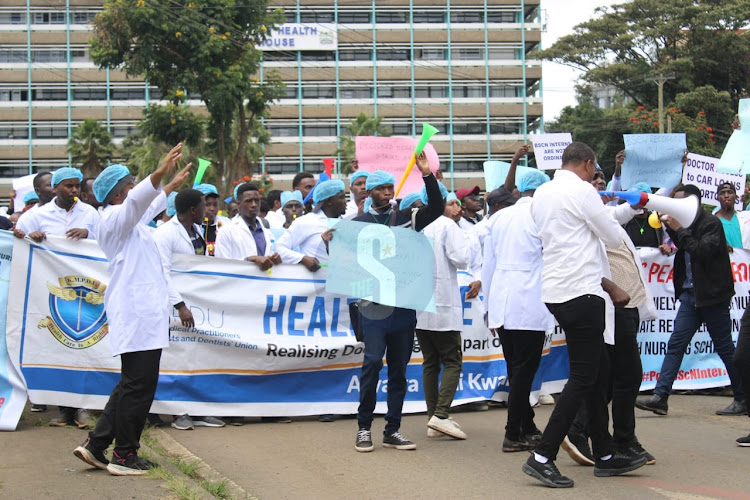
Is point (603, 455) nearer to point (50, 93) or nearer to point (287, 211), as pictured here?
point (287, 211)

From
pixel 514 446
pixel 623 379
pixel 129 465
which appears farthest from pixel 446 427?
pixel 129 465

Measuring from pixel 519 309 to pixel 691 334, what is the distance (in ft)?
10.2

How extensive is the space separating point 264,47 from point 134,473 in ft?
224

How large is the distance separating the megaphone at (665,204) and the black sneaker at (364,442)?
251cm

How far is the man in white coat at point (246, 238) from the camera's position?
8.83 m

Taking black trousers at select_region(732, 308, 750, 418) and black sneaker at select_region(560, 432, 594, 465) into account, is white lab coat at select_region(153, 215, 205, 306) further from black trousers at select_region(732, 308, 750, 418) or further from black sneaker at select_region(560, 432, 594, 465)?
black trousers at select_region(732, 308, 750, 418)

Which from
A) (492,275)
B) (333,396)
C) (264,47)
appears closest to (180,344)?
(333,396)

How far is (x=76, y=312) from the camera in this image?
8.35 metres

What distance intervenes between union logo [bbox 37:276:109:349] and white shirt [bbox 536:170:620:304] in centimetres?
411

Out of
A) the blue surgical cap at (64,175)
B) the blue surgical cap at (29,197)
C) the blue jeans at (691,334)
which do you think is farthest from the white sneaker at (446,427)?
the blue surgical cap at (29,197)

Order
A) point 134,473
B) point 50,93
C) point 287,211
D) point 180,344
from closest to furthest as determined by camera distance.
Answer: point 134,473 < point 180,344 < point 287,211 < point 50,93

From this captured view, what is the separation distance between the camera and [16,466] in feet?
21.4

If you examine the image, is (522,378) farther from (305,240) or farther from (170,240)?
(170,240)

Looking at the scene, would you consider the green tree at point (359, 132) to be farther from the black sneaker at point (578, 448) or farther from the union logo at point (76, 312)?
the black sneaker at point (578, 448)
